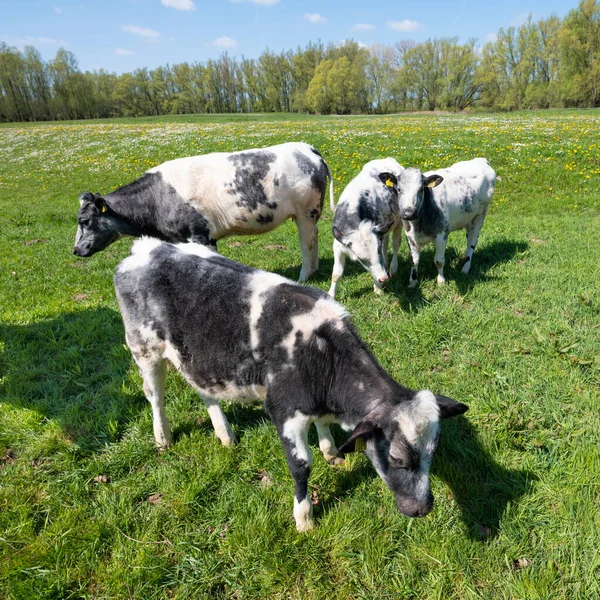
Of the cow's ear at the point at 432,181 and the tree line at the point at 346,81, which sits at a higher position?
the tree line at the point at 346,81

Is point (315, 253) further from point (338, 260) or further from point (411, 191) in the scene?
point (411, 191)

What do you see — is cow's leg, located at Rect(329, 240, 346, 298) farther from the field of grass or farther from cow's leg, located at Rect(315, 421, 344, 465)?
cow's leg, located at Rect(315, 421, 344, 465)

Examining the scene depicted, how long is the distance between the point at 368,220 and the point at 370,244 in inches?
19.2

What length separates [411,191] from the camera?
21.5 feet

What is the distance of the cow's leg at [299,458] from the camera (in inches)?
125

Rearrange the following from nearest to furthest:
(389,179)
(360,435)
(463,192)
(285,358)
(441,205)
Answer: (360,435), (285,358), (389,179), (441,205), (463,192)

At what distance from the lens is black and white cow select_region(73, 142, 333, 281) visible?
7.43 meters

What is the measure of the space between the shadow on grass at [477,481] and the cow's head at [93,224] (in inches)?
263

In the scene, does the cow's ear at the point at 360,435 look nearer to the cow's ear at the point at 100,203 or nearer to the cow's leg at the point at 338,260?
the cow's leg at the point at 338,260

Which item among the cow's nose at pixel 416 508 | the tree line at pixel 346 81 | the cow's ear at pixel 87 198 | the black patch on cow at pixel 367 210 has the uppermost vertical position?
the tree line at pixel 346 81

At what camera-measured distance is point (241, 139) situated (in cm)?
2311

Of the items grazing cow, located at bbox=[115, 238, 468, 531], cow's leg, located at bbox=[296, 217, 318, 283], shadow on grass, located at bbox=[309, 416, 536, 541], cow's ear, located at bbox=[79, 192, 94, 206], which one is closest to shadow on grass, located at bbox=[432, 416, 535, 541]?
shadow on grass, located at bbox=[309, 416, 536, 541]

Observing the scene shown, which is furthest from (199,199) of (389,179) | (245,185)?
(389,179)

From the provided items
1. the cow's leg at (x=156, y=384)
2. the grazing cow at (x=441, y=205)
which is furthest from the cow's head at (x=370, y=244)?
the cow's leg at (x=156, y=384)
